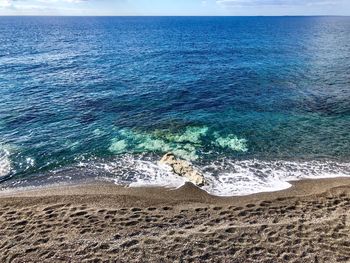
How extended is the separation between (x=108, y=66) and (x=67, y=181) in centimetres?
4461

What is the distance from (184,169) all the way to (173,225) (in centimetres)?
658

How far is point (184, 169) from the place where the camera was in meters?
22.9

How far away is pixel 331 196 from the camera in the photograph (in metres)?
19.8

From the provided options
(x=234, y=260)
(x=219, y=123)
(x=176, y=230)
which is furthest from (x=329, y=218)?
(x=219, y=123)

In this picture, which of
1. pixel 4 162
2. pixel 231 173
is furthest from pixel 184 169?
pixel 4 162

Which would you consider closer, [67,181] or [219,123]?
[67,181]

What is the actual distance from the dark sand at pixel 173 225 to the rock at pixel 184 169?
35.9 inches

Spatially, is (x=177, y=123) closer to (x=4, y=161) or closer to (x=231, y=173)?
(x=231, y=173)

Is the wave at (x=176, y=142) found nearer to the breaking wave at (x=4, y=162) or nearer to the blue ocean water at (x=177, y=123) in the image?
the blue ocean water at (x=177, y=123)

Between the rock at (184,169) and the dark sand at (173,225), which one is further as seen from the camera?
the rock at (184,169)

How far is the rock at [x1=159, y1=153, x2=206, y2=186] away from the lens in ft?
71.5

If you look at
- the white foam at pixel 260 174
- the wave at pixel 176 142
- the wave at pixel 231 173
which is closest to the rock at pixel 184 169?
the wave at pixel 231 173

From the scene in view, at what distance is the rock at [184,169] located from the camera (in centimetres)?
2180

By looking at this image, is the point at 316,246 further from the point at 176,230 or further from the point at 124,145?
the point at 124,145
